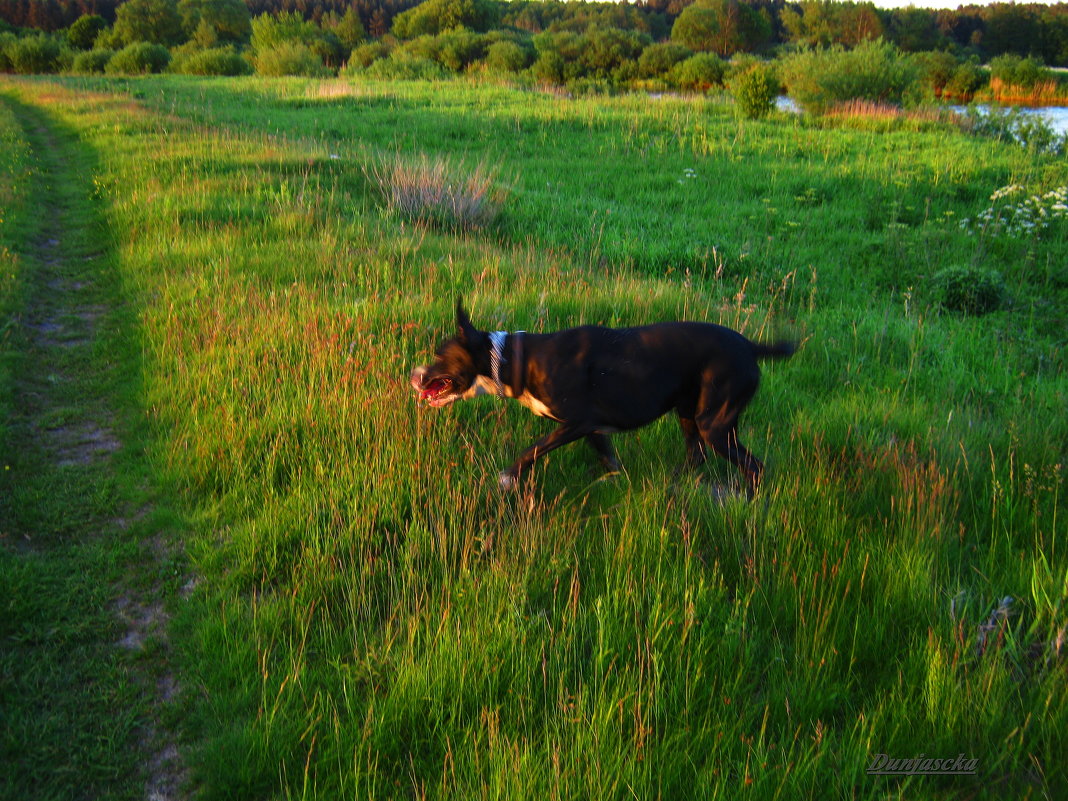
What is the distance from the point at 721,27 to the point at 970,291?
62.7m

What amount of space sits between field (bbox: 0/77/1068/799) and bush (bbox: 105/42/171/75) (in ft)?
179

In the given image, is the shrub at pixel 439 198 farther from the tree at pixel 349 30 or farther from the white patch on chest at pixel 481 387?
the tree at pixel 349 30

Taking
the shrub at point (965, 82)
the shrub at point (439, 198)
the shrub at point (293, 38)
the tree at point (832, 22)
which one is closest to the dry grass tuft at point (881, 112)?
the shrub at point (439, 198)

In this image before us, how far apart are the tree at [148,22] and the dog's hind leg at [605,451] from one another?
78.8 m

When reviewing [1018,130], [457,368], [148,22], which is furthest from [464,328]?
[148,22]

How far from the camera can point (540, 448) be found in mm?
3797

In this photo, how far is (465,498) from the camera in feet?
12.1

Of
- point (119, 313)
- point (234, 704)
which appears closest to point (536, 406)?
point (234, 704)

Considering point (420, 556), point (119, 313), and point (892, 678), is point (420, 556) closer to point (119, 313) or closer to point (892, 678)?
point (892, 678)

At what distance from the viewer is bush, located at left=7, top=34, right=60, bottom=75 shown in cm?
5603

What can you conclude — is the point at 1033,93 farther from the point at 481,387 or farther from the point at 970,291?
the point at 481,387

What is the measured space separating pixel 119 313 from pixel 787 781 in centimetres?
742

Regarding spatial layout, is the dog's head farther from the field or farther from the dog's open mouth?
the field

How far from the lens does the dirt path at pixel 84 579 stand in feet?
8.34
